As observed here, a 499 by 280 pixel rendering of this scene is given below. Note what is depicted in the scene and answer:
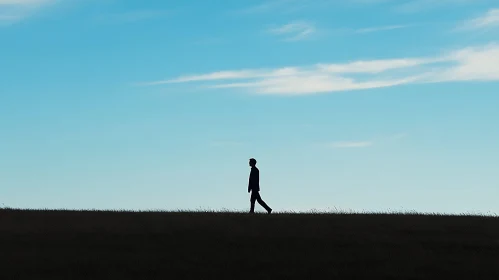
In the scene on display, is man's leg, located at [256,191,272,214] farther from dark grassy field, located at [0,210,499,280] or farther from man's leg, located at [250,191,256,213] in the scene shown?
dark grassy field, located at [0,210,499,280]

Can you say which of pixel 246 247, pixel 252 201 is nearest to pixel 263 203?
pixel 252 201

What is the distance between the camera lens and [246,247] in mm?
20844

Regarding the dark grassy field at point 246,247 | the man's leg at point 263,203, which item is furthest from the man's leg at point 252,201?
the dark grassy field at point 246,247

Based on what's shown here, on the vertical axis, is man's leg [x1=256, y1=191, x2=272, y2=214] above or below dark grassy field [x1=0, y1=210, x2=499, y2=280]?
above

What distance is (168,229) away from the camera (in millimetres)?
24078

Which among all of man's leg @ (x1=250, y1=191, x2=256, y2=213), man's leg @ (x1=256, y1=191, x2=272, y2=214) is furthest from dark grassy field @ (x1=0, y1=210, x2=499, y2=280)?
man's leg @ (x1=250, y1=191, x2=256, y2=213)

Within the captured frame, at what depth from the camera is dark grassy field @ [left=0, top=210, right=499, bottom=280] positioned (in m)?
18.3

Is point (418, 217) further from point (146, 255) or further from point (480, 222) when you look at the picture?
point (146, 255)

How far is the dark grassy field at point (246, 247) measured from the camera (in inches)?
722

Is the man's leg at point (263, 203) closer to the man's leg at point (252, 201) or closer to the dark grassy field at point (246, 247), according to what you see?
the man's leg at point (252, 201)

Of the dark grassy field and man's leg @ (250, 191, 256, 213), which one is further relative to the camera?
man's leg @ (250, 191, 256, 213)

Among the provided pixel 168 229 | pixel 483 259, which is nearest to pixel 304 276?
pixel 483 259

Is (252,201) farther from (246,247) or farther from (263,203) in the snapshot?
(246,247)

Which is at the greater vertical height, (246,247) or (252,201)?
(252,201)
